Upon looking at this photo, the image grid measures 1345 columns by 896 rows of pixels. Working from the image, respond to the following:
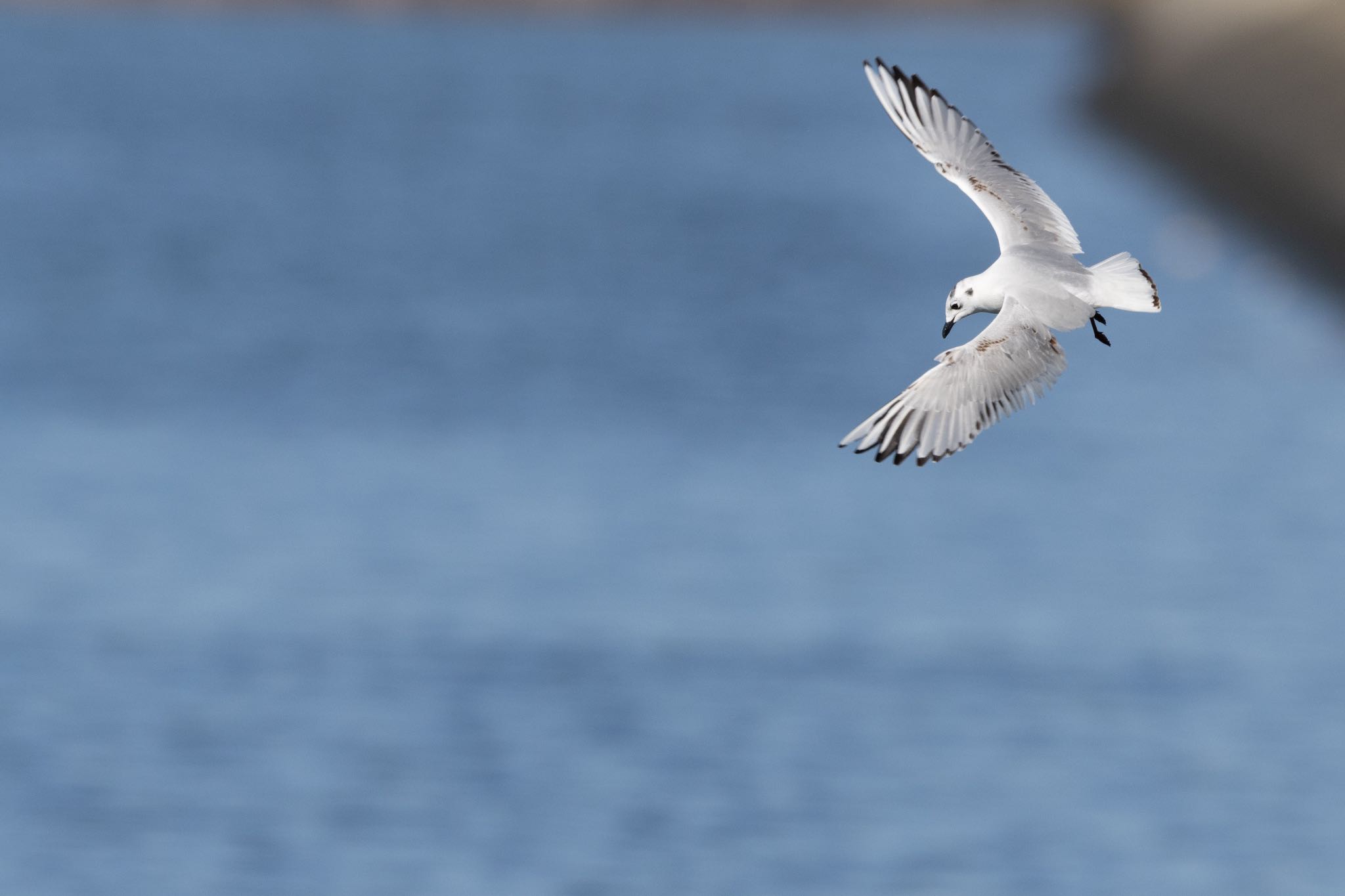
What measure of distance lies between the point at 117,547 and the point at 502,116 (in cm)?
8605

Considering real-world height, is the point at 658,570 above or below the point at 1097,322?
above

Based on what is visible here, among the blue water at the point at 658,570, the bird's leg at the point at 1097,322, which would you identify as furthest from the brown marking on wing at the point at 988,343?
A: the blue water at the point at 658,570

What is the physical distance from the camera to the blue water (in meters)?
34.9

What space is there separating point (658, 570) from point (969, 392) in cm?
4052

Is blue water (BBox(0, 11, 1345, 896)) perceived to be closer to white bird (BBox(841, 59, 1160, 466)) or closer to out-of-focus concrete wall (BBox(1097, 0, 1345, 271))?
out-of-focus concrete wall (BBox(1097, 0, 1345, 271))

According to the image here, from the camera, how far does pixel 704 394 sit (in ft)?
200

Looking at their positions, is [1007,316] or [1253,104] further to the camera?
[1253,104]

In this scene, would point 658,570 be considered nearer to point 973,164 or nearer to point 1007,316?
point 973,164

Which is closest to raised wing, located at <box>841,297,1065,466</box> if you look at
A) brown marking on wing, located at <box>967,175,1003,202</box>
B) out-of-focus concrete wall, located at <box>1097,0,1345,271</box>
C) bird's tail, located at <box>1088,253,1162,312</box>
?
bird's tail, located at <box>1088,253,1162,312</box>

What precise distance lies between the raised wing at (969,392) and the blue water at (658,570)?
28.2 meters

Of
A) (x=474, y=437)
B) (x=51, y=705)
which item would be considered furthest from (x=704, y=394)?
(x=51, y=705)

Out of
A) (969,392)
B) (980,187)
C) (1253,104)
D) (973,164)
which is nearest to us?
(969,392)

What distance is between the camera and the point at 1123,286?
13.0 feet

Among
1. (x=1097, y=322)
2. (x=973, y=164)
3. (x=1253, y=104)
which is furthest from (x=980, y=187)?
(x=1253, y=104)
